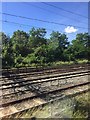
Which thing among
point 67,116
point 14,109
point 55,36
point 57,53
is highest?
point 55,36

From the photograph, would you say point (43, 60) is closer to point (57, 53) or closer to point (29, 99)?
point (57, 53)

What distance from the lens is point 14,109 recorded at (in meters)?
7.41

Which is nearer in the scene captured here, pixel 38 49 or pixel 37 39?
pixel 38 49

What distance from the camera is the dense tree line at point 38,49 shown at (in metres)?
34.3

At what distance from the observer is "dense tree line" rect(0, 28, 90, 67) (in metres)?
34.3

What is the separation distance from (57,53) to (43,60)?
37.6ft

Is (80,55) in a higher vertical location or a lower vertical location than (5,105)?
higher

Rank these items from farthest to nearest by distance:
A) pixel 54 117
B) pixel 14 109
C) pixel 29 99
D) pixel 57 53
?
pixel 57 53 < pixel 29 99 < pixel 14 109 < pixel 54 117

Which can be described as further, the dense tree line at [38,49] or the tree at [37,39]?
the tree at [37,39]

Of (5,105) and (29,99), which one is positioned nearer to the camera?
(5,105)

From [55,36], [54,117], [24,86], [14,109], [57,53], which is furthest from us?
[55,36]

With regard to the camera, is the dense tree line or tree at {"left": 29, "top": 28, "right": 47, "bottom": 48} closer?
the dense tree line

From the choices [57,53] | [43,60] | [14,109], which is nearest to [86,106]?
[14,109]

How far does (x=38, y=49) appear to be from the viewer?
42.9 m
